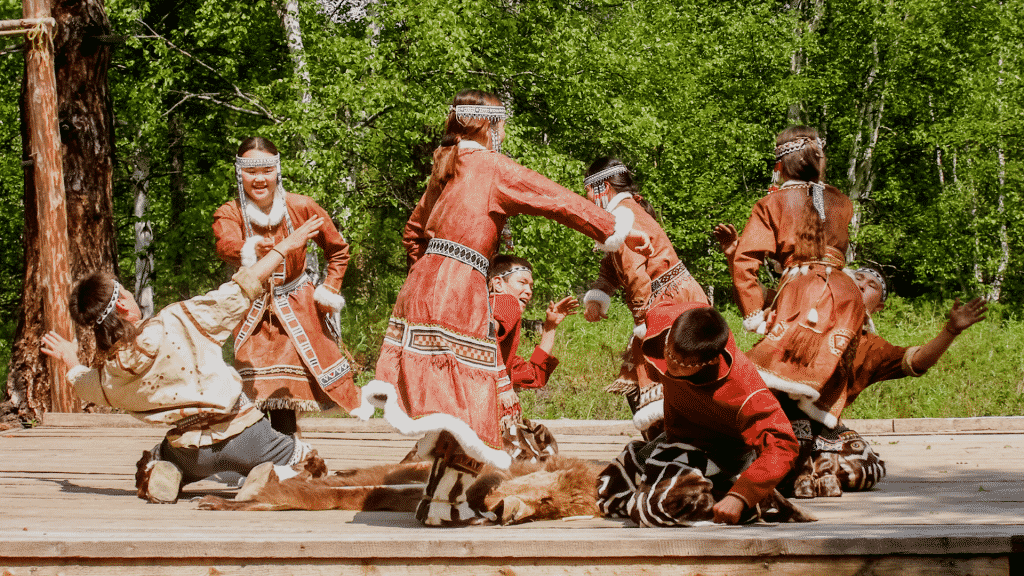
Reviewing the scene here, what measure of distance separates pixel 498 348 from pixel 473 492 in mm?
587

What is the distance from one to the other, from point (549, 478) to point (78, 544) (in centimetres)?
190

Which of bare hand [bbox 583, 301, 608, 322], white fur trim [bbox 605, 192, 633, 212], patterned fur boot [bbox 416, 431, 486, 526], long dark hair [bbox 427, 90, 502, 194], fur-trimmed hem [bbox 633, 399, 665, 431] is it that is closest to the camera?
patterned fur boot [bbox 416, 431, 486, 526]

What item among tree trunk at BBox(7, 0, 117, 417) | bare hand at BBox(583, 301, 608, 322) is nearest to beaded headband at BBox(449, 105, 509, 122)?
bare hand at BBox(583, 301, 608, 322)

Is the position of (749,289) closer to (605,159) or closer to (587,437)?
(605,159)

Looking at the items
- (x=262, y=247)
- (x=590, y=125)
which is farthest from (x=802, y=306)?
(x=590, y=125)

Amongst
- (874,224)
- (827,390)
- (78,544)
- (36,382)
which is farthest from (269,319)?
(874,224)

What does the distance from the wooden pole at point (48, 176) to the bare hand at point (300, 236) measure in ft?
12.2

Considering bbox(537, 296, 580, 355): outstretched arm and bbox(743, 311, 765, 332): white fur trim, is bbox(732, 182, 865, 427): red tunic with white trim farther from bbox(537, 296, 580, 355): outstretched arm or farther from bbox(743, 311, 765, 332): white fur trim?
bbox(537, 296, 580, 355): outstretched arm

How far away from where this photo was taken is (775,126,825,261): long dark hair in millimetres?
5059

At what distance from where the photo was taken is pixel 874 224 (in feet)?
72.7

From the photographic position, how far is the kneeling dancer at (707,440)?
12.0 feet

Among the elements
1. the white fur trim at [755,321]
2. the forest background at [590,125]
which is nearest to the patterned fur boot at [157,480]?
the white fur trim at [755,321]

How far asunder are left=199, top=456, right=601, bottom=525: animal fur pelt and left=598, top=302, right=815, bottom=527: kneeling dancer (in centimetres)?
18

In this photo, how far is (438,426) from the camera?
3775 mm
